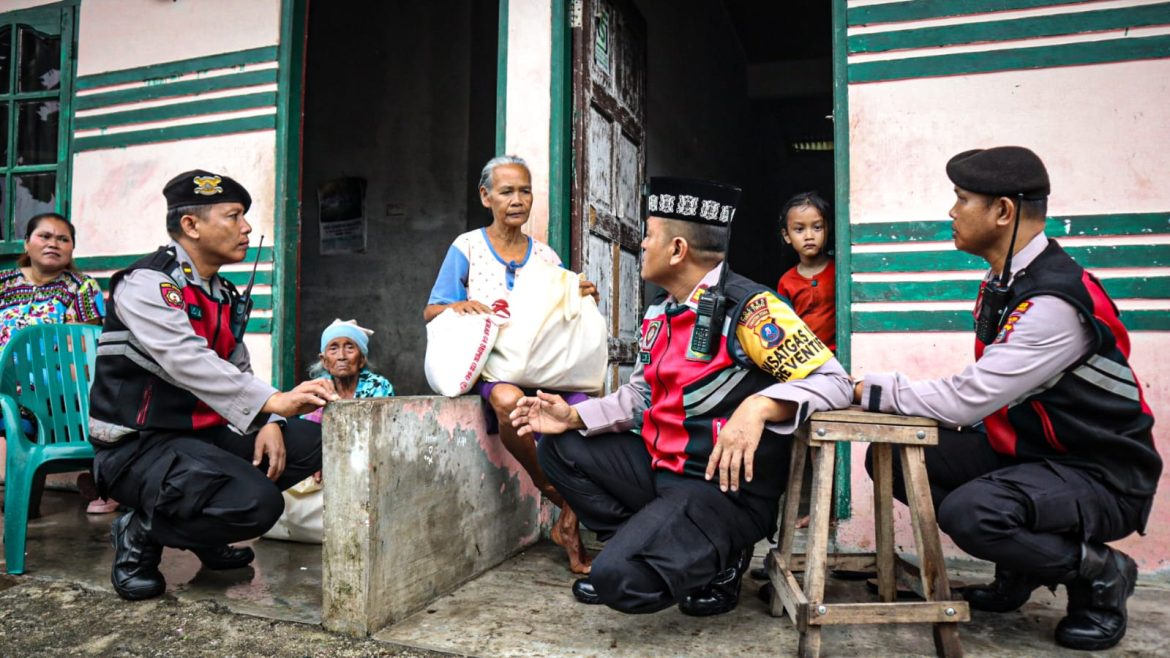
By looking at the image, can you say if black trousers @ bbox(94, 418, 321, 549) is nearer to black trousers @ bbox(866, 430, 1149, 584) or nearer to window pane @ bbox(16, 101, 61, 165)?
black trousers @ bbox(866, 430, 1149, 584)

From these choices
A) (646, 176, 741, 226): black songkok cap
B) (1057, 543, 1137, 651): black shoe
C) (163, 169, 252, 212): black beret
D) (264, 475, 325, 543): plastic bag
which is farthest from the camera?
(264, 475, 325, 543): plastic bag

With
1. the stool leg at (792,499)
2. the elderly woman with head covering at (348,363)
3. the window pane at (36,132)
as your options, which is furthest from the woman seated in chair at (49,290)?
the stool leg at (792,499)

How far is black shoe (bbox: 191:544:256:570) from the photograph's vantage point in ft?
10.7

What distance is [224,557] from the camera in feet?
10.8

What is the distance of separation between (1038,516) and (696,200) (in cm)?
138

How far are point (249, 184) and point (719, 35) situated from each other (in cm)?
597

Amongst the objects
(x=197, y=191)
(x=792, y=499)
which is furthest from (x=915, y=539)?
(x=197, y=191)

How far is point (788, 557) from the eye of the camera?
262cm

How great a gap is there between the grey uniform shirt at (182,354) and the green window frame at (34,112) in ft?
9.89

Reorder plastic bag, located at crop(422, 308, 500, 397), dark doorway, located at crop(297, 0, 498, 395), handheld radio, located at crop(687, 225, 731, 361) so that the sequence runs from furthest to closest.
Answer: dark doorway, located at crop(297, 0, 498, 395), plastic bag, located at crop(422, 308, 500, 397), handheld radio, located at crop(687, 225, 731, 361)

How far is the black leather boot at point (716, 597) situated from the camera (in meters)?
2.69

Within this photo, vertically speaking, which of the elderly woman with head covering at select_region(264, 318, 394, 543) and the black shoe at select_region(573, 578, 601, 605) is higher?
the elderly woman with head covering at select_region(264, 318, 394, 543)

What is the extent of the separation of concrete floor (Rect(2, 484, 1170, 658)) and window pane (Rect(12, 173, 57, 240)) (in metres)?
2.84

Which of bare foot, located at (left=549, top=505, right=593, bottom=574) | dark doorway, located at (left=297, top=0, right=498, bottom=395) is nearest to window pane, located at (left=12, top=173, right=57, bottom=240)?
dark doorway, located at (left=297, top=0, right=498, bottom=395)
